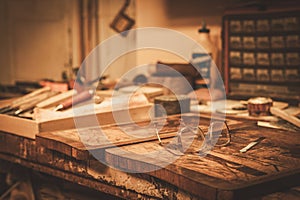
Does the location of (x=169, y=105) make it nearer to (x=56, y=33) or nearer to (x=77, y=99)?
(x=77, y=99)

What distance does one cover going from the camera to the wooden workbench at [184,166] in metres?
Result: 1.41

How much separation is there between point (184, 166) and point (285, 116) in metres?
0.89

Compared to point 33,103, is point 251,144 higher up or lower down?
lower down

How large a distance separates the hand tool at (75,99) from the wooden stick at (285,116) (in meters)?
1.00

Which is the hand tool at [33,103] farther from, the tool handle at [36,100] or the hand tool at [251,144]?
the hand tool at [251,144]

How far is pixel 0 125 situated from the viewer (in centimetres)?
238

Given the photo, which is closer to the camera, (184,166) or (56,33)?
(184,166)

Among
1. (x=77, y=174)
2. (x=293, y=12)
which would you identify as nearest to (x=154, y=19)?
(x=293, y=12)

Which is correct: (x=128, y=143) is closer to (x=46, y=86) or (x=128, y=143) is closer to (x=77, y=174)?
(x=77, y=174)

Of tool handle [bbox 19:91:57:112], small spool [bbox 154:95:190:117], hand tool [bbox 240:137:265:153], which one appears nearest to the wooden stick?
hand tool [bbox 240:137:265:153]

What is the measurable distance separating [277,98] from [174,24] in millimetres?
1180

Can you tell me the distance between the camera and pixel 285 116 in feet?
7.36

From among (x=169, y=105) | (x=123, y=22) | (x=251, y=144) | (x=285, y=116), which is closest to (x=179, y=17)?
(x=123, y=22)

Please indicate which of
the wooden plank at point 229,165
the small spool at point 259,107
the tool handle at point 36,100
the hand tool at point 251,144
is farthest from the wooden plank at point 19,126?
the small spool at point 259,107
